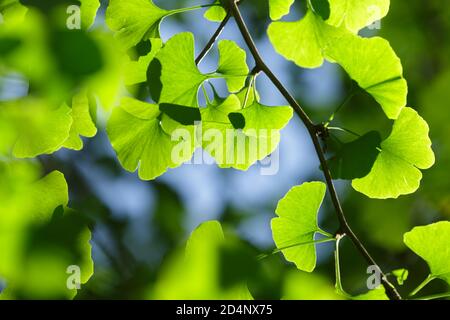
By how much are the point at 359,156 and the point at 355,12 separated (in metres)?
0.19

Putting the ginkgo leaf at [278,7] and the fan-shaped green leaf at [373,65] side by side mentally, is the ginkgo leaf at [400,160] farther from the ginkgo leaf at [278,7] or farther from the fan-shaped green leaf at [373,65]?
the ginkgo leaf at [278,7]

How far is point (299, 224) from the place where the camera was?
2.68 feet

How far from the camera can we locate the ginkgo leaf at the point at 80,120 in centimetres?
73

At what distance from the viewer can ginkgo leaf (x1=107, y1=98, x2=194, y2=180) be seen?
77 centimetres

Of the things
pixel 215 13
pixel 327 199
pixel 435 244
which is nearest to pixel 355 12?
pixel 215 13

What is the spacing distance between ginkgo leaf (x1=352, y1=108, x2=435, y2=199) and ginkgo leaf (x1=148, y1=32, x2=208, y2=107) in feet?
0.77

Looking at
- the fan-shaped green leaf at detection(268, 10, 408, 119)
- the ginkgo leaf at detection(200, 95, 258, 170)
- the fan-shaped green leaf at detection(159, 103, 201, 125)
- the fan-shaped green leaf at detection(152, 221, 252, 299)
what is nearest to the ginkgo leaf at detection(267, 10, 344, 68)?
the fan-shaped green leaf at detection(268, 10, 408, 119)

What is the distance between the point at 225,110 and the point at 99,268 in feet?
4.35

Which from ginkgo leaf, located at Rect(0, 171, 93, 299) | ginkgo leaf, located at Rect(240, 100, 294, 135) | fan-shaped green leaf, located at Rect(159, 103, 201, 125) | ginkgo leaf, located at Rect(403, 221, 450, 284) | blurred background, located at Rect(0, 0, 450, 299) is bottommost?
blurred background, located at Rect(0, 0, 450, 299)

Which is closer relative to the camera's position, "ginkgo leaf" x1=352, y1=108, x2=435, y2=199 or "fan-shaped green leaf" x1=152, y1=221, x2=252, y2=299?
"fan-shaped green leaf" x1=152, y1=221, x2=252, y2=299

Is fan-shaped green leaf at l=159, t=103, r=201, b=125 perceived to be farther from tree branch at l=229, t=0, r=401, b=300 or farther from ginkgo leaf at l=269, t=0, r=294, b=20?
ginkgo leaf at l=269, t=0, r=294, b=20

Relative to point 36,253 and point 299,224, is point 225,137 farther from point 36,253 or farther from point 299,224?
point 36,253

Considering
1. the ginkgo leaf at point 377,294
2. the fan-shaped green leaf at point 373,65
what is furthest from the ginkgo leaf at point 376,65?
the ginkgo leaf at point 377,294
